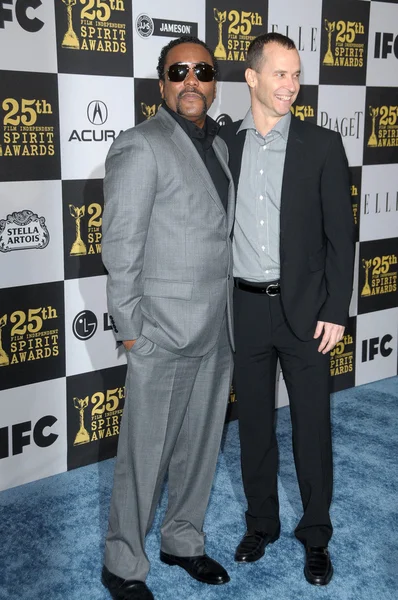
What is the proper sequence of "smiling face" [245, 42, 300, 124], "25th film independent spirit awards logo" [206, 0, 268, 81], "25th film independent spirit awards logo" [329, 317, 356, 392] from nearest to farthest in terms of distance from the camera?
"smiling face" [245, 42, 300, 124]
"25th film independent spirit awards logo" [206, 0, 268, 81]
"25th film independent spirit awards logo" [329, 317, 356, 392]

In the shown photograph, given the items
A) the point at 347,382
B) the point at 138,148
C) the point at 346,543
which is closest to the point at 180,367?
the point at 138,148

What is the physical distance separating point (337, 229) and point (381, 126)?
5.68ft

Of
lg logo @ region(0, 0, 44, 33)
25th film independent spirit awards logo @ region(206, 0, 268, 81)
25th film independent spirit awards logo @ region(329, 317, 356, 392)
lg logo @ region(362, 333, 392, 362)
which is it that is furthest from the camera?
lg logo @ region(362, 333, 392, 362)

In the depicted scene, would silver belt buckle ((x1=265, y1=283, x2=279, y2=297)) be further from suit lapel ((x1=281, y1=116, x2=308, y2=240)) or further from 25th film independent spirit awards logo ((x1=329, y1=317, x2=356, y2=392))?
25th film independent spirit awards logo ((x1=329, y1=317, x2=356, y2=392))

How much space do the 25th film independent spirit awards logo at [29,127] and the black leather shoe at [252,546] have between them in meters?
1.33

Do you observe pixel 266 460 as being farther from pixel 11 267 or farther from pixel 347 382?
pixel 347 382

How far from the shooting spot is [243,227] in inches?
81.4

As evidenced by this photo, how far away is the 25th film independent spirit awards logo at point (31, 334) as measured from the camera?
8.36 ft

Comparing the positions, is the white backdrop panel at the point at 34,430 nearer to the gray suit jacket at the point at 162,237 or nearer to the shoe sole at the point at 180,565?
the shoe sole at the point at 180,565

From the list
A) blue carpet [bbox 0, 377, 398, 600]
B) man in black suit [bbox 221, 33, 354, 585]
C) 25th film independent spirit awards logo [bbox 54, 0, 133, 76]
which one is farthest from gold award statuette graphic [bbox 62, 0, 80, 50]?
blue carpet [bbox 0, 377, 398, 600]

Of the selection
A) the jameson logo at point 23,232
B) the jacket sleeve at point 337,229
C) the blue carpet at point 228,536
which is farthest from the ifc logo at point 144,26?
the blue carpet at point 228,536

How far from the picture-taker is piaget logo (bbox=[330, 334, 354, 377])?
3586mm

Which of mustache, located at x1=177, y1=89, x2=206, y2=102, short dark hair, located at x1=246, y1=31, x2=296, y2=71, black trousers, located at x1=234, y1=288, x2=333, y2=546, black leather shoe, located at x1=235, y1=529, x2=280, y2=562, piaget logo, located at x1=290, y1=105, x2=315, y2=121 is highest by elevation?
short dark hair, located at x1=246, y1=31, x2=296, y2=71

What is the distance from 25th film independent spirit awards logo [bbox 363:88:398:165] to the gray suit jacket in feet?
6.03
